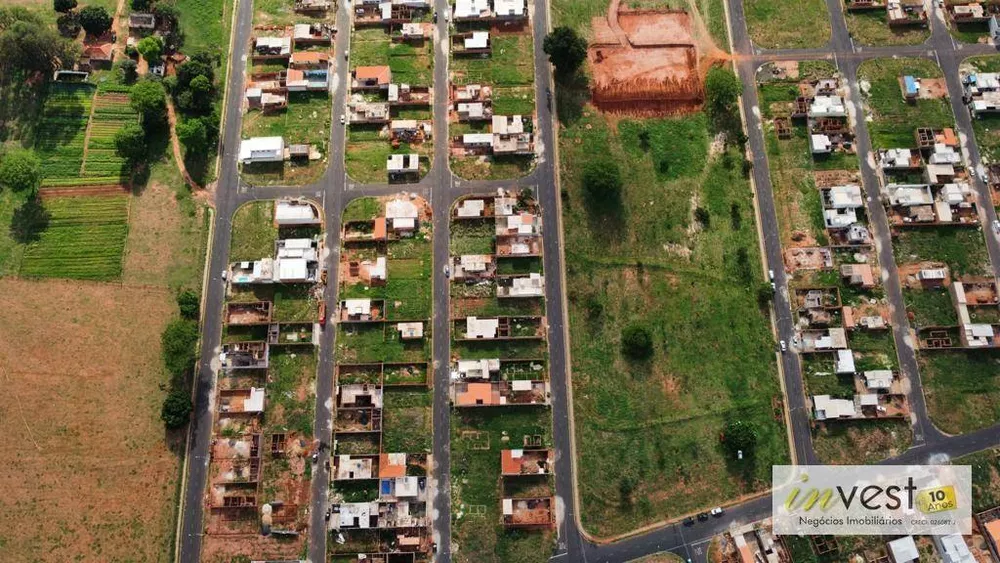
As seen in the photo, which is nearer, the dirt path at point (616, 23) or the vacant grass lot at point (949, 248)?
the vacant grass lot at point (949, 248)

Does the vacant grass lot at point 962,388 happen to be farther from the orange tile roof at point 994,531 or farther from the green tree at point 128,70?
the green tree at point 128,70

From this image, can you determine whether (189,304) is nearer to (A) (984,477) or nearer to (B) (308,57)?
(B) (308,57)

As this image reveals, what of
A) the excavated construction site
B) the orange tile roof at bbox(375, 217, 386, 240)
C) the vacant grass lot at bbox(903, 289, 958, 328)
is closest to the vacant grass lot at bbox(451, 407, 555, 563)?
the orange tile roof at bbox(375, 217, 386, 240)

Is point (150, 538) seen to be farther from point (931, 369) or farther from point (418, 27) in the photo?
point (931, 369)

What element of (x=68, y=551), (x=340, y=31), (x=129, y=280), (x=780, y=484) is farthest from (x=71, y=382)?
(x=780, y=484)

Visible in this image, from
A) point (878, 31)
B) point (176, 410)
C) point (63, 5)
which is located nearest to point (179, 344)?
point (176, 410)

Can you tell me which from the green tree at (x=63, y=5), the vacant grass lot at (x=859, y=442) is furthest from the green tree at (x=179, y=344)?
the vacant grass lot at (x=859, y=442)
